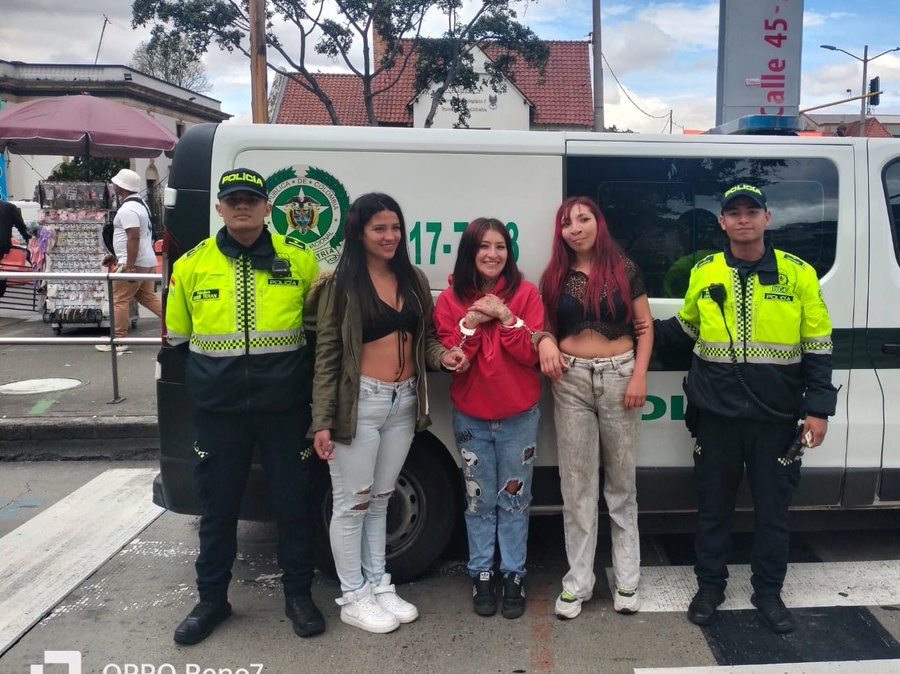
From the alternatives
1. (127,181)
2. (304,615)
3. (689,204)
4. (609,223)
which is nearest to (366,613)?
(304,615)

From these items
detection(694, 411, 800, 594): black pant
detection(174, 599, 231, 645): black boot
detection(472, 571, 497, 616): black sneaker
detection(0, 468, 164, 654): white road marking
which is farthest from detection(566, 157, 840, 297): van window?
detection(0, 468, 164, 654): white road marking

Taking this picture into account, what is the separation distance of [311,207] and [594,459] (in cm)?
163

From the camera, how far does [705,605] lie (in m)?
3.20

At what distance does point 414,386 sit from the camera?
3203 mm

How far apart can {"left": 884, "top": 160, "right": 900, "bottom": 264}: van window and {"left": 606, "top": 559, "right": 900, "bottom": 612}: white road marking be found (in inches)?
58.5

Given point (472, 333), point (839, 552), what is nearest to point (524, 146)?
point (472, 333)

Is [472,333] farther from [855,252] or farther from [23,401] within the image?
[23,401]

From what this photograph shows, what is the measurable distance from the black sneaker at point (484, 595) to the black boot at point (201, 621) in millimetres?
1079

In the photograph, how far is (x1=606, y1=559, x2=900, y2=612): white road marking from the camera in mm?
3352

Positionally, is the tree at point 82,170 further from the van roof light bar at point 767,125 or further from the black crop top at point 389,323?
the van roof light bar at point 767,125

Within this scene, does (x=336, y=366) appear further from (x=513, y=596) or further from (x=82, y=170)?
(x=82, y=170)

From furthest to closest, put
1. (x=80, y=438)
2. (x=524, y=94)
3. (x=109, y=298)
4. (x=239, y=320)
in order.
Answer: (x=524, y=94)
(x=109, y=298)
(x=80, y=438)
(x=239, y=320)

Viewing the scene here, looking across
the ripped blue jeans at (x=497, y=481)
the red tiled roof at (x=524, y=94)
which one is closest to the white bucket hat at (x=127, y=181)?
the ripped blue jeans at (x=497, y=481)

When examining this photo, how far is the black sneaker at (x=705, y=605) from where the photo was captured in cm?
317
